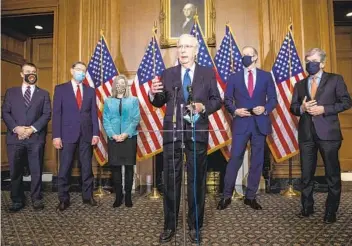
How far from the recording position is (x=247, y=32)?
5.30 metres

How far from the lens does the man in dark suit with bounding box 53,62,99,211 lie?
380 cm

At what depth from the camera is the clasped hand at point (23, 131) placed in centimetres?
366

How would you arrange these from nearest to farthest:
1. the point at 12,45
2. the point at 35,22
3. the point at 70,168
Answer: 1. the point at 70,168
2. the point at 35,22
3. the point at 12,45

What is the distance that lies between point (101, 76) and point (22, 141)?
1.60 meters

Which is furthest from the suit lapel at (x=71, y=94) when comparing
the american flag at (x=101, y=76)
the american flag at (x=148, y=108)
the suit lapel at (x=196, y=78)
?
the suit lapel at (x=196, y=78)

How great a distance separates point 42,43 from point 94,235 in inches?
210

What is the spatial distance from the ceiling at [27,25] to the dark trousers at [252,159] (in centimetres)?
437

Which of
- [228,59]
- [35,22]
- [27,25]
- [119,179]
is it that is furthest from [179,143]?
[27,25]

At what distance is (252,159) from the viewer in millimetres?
3791

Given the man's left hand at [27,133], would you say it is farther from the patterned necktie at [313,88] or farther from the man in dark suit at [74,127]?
the patterned necktie at [313,88]

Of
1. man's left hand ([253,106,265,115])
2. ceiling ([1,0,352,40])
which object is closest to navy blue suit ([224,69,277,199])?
man's left hand ([253,106,265,115])

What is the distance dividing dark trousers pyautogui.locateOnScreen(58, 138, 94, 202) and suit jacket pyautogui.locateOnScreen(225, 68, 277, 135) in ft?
6.04

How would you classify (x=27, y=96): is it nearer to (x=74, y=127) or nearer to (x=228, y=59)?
(x=74, y=127)

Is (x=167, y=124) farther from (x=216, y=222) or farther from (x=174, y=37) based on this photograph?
(x=174, y=37)
